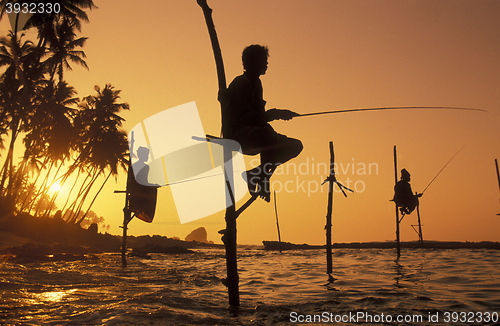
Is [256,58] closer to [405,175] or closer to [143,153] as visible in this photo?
[143,153]

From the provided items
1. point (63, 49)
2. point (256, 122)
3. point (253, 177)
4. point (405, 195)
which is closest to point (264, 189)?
point (253, 177)

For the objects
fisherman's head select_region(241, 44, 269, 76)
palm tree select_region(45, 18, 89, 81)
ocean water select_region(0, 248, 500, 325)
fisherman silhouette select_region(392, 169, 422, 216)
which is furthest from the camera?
palm tree select_region(45, 18, 89, 81)

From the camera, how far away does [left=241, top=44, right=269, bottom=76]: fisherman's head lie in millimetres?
5309

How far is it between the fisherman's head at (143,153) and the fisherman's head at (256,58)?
27.5ft

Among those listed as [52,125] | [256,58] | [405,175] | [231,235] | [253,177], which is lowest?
[231,235]

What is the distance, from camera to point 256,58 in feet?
17.4

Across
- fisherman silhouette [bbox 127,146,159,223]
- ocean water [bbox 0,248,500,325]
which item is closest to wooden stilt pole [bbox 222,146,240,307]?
ocean water [bbox 0,248,500,325]

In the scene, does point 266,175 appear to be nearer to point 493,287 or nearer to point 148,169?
point 493,287

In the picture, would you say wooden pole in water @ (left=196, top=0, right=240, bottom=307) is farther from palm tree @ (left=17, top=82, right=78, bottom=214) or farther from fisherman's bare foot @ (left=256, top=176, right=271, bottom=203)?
palm tree @ (left=17, top=82, right=78, bottom=214)

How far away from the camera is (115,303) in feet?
22.5

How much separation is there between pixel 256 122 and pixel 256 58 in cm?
81

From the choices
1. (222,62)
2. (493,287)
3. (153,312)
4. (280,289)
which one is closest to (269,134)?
(222,62)

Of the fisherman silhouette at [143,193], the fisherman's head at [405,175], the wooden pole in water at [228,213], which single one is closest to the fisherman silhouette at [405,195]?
the fisherman's head at [405,175]

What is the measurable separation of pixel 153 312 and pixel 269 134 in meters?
3.08
